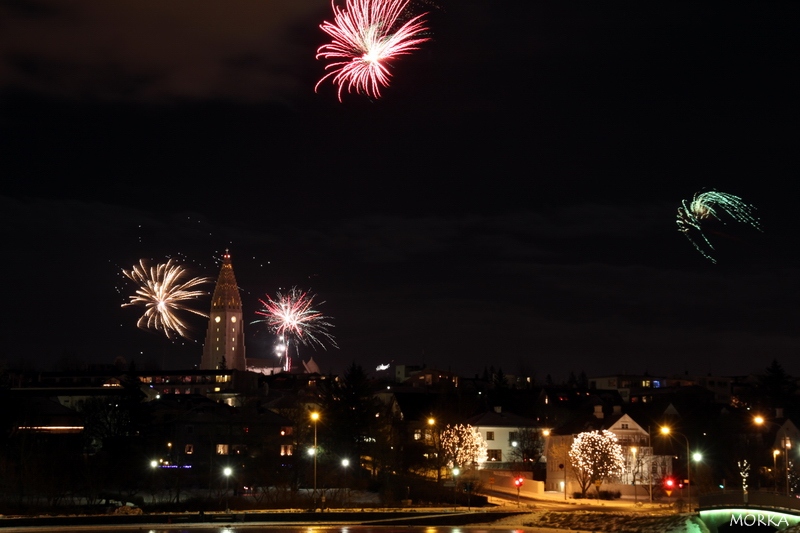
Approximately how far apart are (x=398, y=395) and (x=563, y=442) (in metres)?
28.3

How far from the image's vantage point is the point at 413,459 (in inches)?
3381

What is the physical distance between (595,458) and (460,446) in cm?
1554

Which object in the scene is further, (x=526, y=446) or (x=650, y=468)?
(x=526, y=446)

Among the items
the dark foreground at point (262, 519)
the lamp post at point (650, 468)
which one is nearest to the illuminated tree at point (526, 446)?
the lamp post at point (650, 468)

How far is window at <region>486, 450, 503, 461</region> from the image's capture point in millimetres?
91950

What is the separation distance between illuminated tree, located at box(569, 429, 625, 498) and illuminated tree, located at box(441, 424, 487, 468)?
12.7 metres

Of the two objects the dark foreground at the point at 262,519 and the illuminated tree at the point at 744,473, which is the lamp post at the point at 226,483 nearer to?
the dark foreground at the point at 262,519

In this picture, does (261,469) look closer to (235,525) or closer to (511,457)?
(235,525)

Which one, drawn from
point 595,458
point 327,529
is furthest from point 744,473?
point 327,529

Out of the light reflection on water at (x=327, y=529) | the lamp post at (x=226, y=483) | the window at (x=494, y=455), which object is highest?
the window at (x=494, y=455)

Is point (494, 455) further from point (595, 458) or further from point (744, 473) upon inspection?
point (744, 473)

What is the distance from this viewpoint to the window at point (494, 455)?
91.9m

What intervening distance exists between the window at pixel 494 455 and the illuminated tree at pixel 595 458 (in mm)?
18532

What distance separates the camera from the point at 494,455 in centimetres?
9231
